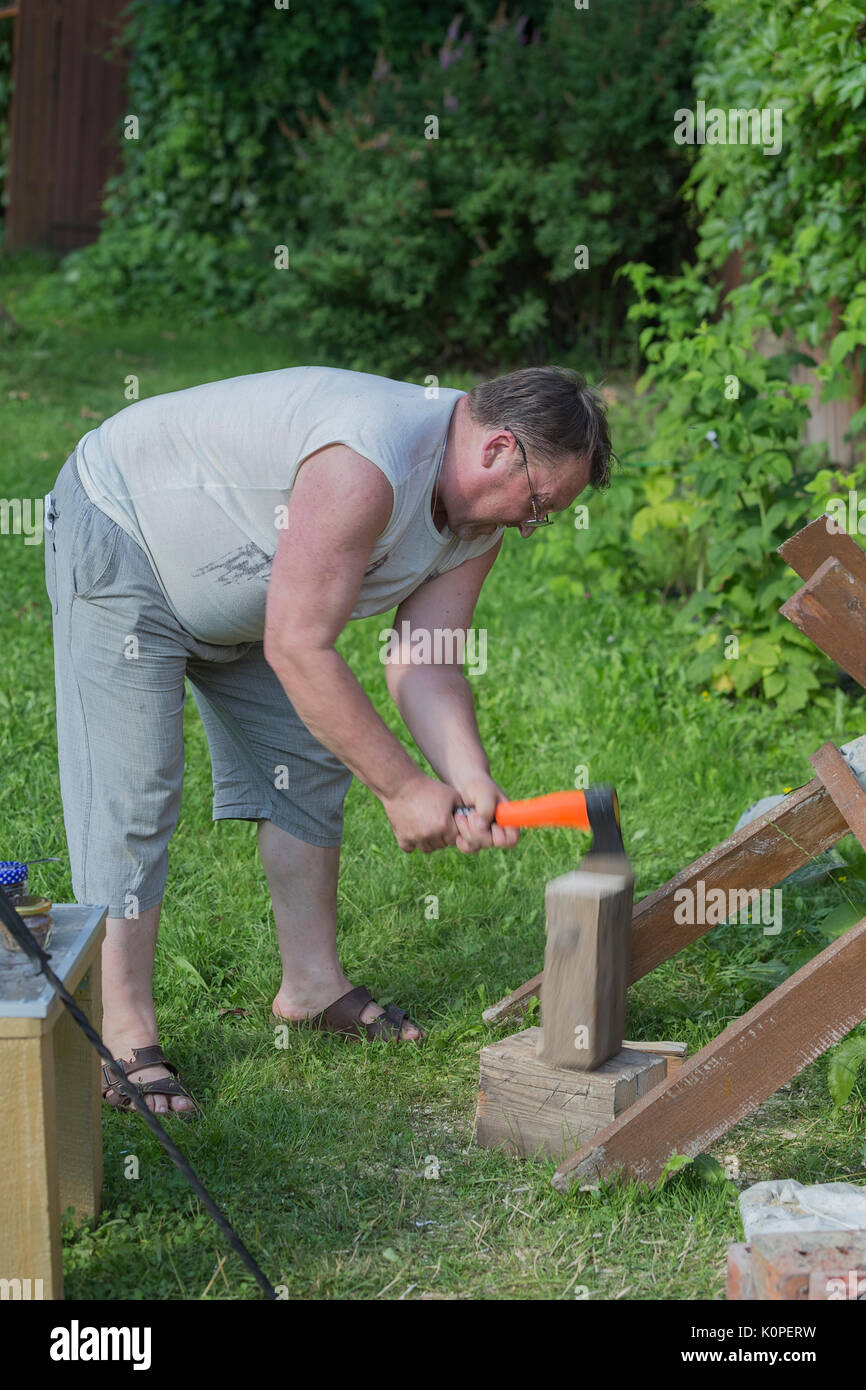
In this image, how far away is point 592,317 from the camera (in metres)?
9.60

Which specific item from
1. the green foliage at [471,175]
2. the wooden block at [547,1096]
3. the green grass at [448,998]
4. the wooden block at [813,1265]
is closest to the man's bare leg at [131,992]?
the green grass at [448,998]

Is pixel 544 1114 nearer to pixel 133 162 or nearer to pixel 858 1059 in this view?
pixel 858 1059

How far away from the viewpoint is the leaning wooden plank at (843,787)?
252 centimetres

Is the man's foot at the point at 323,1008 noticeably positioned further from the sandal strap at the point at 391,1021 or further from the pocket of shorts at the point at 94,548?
the pocket of shorts at the point at 94,548

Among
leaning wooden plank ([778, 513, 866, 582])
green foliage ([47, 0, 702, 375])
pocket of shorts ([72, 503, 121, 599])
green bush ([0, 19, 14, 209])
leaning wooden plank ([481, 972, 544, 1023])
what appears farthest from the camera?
green bush ([0, 19, 14, 209])

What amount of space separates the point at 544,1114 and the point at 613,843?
589 mm

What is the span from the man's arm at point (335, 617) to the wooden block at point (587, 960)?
0.91 ft

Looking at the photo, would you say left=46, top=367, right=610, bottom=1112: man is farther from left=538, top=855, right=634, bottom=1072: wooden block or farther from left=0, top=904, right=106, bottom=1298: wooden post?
left=0, top=904, right=106, bottom=1298: wooden post

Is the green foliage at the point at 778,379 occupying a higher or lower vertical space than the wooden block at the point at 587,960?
higher

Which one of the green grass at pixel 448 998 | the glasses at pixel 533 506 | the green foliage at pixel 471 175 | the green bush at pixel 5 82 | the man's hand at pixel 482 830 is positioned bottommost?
the green grass at pixel 448 998

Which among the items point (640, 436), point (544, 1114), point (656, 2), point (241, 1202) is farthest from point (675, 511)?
point (656, 2)

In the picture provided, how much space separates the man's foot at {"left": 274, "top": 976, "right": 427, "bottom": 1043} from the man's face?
124 centimetres

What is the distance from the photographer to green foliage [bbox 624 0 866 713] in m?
4.65

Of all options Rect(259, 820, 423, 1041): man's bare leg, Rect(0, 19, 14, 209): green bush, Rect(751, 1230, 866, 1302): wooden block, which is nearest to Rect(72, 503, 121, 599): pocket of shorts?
Rect(259, 820, 423, 1041): man's bare leg
